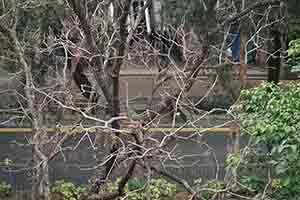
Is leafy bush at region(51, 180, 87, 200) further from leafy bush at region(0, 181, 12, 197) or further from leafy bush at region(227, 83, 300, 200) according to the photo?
leafy bush at region(227, 83, 300, 200)

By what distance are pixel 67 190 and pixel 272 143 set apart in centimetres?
529

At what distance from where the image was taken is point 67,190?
8.85 m

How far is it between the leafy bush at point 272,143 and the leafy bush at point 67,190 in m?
4.49

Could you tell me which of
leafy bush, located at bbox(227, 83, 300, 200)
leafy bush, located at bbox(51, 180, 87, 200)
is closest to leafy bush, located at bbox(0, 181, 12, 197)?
leafy bush, located at bbox(51, 180, 87, 200)

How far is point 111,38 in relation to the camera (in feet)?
18.9

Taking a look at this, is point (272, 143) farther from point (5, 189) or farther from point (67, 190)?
point (5, 189)

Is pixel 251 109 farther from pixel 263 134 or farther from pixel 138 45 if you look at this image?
pixel 138 45

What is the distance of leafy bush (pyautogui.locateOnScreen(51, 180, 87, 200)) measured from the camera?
345 inches

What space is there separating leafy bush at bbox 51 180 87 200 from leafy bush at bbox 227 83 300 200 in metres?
4.49

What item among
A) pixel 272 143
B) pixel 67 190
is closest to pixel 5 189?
pixel 67 190

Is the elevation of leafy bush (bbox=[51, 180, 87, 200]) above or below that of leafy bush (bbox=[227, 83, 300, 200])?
below

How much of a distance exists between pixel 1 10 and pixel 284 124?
186 inches

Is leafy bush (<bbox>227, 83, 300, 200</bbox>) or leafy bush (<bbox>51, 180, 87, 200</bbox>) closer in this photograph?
leafy bush (<bbox>227, 83, 300, 200</bbox>)

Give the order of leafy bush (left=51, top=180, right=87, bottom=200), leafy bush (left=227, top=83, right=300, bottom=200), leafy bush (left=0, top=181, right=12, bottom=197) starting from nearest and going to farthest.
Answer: leafy bush (left=227, top=83, right=300, bottom=200) → leafy bush (left=51, top=180, right=87, bottom=200) → leafy bush (left=0, top=181, right=12, bottom=197)
